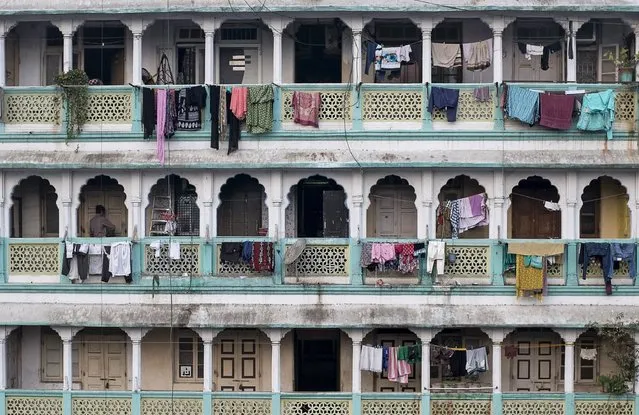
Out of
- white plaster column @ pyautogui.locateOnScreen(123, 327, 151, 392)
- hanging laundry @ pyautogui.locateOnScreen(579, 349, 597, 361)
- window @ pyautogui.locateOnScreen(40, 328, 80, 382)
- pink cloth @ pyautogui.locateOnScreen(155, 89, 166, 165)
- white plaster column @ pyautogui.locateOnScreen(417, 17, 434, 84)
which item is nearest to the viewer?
pink cloth @ pyautogui.locateOnScreen(155, 89, 166, 165)

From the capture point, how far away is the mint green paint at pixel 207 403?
18641 mm

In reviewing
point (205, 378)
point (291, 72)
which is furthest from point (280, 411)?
point (291, 72)

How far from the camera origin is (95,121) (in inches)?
741

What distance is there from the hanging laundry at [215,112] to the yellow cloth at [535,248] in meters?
5.49

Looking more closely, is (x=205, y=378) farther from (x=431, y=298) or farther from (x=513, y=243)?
(x=513, y=243)

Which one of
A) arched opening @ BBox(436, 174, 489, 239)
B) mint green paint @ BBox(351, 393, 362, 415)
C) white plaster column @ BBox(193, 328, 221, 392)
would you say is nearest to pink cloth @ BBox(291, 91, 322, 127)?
arched opening @ BBox(436, 174, 489, 239)

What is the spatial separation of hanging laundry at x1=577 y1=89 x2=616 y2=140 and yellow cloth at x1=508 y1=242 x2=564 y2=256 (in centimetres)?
213

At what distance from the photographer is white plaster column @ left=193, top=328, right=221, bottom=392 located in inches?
739

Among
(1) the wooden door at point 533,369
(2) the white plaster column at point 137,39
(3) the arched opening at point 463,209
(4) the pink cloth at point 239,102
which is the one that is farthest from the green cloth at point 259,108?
(1) the wooden door at point 533,369

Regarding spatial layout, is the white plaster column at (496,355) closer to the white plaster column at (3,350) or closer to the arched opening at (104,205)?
the arched opening at (104,205)

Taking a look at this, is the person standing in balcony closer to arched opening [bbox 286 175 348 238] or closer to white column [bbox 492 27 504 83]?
arched opening [bbox 286 175 348 238]

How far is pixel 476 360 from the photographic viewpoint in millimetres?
19109

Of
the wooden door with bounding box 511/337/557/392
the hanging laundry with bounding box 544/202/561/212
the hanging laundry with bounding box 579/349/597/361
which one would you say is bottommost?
the wooden door with bounding box 511/337/557/392

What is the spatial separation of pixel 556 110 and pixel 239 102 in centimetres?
554
